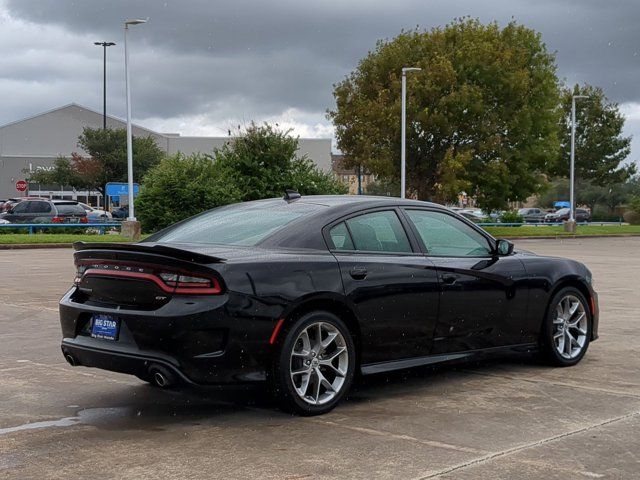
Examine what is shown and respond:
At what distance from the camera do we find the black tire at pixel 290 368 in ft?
18.9

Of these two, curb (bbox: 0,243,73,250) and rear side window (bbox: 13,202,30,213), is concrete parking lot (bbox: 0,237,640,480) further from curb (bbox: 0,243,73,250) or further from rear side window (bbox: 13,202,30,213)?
rear side window (bbox: 13,202,30,213)

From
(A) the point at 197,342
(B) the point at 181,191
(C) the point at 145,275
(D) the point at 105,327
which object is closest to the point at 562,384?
(A) the point at 197,342

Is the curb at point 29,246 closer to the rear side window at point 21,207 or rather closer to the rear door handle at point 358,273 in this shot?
the rear side window at point 21,207

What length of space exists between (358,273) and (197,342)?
1328mm

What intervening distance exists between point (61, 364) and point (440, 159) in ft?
133

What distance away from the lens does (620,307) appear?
1250 cm

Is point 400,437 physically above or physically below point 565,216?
above

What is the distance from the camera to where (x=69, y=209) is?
41719mm

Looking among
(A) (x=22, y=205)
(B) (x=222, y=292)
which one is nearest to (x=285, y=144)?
(A) (x=22, y=205)

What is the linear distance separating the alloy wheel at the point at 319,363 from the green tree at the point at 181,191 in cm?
2524

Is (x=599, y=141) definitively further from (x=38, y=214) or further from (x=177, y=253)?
(x=177, y=253)

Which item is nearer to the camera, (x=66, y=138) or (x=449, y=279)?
(x=449, y=279)

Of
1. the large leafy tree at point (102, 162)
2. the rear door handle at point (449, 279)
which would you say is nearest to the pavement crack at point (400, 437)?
the rear door handle at point (449, 279)

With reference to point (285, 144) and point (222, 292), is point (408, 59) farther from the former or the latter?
point (222, 292)
